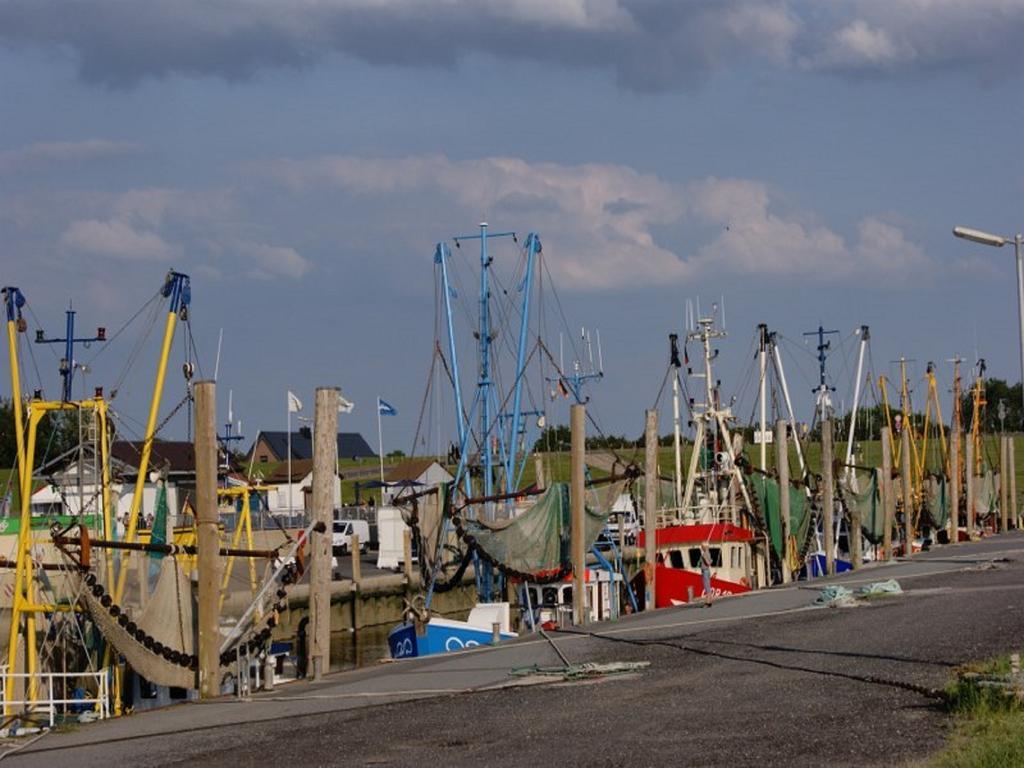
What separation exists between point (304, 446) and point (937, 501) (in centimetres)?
7250

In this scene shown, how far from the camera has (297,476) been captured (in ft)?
308

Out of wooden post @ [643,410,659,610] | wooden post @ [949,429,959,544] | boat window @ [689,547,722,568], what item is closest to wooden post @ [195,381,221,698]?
wooden post @ [643,410,659,610]

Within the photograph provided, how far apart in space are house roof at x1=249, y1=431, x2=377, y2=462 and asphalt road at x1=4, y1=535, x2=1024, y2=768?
93.4 metres

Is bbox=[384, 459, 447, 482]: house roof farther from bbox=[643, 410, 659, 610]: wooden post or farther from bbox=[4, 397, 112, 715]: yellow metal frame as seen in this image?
bbox=[4, 397, 112, 715]: yellow metal frame

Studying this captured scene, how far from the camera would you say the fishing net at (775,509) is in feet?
140

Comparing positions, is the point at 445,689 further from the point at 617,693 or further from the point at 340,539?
the point at 340,539

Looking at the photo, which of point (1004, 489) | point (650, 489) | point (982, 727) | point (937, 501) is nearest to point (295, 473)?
point (1004, 489)

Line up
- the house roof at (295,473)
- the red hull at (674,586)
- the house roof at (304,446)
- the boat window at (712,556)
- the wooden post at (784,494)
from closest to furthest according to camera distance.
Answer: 1. the red hull at (674,586)
2. the boat window at (712,556)
3. the wooden post at (784,494)
4. the house roof at (295,473)
5. the house roof at (304,446)

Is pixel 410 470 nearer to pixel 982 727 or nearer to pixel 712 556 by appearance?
pixel 712 556

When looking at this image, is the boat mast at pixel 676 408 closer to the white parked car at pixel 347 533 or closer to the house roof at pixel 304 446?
the white parked car at pixel 347 533

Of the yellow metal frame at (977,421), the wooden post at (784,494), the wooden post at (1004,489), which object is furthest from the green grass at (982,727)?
the yellow metal frame at (977,421)

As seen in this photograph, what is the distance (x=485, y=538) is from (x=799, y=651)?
12180 mm

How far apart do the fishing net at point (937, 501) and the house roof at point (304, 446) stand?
5868 centimetres

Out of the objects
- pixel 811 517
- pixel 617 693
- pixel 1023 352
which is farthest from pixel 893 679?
pixel 811 517
